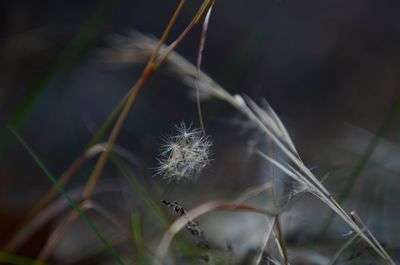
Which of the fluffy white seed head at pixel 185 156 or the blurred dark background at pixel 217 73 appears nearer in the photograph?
the fluffy white seed head at pixel 185 156

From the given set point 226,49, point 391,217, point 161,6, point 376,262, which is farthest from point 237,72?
point 376,262

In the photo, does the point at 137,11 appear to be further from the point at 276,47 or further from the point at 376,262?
the point at 376,262

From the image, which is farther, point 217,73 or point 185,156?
point 217,73

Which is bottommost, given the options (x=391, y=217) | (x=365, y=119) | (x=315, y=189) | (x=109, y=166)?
(x=109, y=166)

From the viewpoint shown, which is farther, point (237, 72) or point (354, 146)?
point (237, 72)

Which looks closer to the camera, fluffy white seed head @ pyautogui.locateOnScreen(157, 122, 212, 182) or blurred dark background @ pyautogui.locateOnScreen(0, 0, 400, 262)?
fluffy white seed head @ pyautogui.locateOnScreen(157, 122, 212, 182)

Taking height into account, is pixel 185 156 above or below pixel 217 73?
above

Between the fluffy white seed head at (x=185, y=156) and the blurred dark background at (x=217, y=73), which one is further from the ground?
the fluffy white seed head at (x=185, y=156)

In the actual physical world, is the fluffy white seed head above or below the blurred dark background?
above
